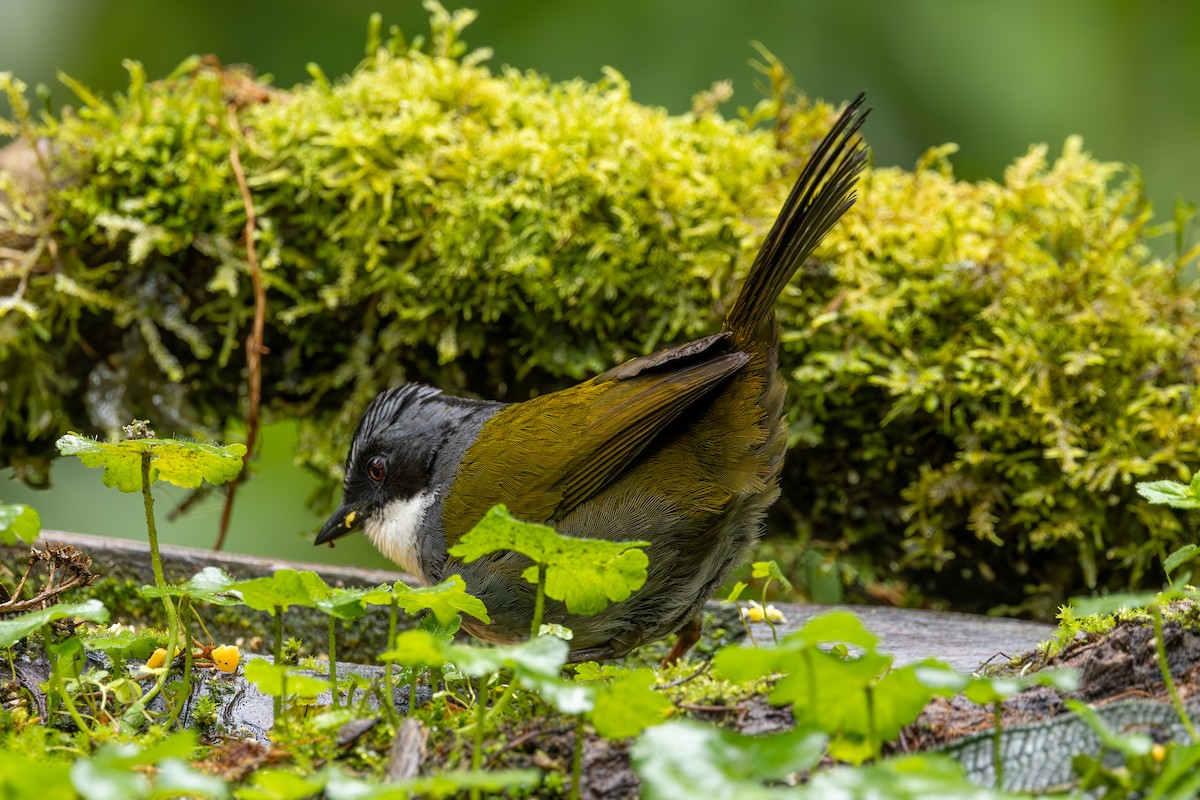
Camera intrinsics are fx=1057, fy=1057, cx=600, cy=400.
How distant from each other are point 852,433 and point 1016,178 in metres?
1.10

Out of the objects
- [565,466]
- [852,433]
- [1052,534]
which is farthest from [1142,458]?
[565,466]

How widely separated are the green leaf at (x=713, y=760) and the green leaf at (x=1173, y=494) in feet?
2.38

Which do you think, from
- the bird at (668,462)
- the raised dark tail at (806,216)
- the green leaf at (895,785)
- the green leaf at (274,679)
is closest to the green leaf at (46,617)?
the green leaf at (274,679)

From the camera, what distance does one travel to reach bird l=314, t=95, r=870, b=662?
2615 millimetres

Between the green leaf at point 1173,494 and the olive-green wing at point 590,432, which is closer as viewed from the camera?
the green leaf at point 1173,494

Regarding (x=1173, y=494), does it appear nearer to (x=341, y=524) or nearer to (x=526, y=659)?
(x=526, y=659)

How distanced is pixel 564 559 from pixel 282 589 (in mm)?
436

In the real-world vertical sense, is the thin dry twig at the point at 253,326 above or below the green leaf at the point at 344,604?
above

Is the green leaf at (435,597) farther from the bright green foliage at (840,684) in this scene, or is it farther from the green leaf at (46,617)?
the bright green foliage at (840,684)

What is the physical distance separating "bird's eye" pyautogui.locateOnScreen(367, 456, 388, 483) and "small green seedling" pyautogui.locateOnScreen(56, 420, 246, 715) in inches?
50.4

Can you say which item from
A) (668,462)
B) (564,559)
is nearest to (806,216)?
(668,462)

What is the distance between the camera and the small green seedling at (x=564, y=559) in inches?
58.3

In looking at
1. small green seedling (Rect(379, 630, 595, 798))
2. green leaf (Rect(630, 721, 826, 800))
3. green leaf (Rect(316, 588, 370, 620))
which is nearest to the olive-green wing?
green leaf (Rect(316, 588, 370, 620))

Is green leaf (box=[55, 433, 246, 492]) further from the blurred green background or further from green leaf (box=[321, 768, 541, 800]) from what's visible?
the blurred green background
